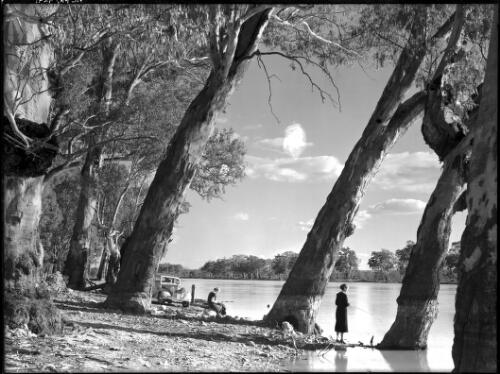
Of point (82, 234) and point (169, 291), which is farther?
point (82, 234)

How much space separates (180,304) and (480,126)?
51.7 ft

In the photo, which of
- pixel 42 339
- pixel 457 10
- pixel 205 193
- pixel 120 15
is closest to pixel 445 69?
pixel 457 10

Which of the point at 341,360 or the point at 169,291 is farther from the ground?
the point at 169,291

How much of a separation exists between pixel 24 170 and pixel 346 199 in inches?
281

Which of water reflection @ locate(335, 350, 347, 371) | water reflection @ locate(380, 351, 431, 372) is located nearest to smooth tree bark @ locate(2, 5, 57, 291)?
water reflection @ locate(335, 350, 347, 371)

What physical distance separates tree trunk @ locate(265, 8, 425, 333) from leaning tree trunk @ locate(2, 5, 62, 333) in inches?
236

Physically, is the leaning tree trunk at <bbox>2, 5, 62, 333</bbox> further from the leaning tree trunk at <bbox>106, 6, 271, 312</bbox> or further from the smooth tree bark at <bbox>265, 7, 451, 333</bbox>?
the smooth tree bark at <bbox>265, 7, 451, 333</bbox>

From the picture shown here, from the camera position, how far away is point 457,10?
38.7ft

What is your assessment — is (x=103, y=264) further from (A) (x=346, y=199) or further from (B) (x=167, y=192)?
(A) (x=346, y=199)

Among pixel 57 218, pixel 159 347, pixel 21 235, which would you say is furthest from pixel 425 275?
pixel 57 218

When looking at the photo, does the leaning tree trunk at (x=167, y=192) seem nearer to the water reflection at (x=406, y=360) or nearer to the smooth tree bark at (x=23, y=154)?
the smooth tree bark at (x=23, y=154)

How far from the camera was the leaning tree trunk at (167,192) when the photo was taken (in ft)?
42.6

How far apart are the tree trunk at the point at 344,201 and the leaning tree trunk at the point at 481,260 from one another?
764cm

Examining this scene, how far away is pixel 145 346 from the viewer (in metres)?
8.23
